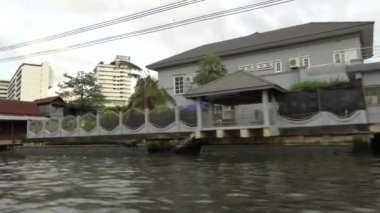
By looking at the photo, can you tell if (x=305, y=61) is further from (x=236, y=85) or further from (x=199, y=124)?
(x=199, y=124)

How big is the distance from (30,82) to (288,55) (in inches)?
3156

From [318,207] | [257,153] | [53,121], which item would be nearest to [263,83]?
[257,153]

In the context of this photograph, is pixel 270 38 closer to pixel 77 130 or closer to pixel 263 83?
pixel 263 83

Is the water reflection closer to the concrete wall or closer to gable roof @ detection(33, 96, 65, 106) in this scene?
the concrete wall

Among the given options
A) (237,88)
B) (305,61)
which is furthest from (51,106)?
(237,88)

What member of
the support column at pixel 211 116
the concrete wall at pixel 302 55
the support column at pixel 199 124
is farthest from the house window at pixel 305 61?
the support column at pixel 199 124

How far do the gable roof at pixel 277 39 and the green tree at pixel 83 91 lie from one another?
68.9 feet

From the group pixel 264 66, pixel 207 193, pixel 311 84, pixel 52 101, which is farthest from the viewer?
pixel 52 101

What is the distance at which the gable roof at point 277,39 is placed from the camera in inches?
1009

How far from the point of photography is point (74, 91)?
55.9 m

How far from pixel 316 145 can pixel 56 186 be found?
1264cm

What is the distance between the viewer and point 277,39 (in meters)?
28.8

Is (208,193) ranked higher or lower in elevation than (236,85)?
lower

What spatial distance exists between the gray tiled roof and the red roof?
28988 millimetres
